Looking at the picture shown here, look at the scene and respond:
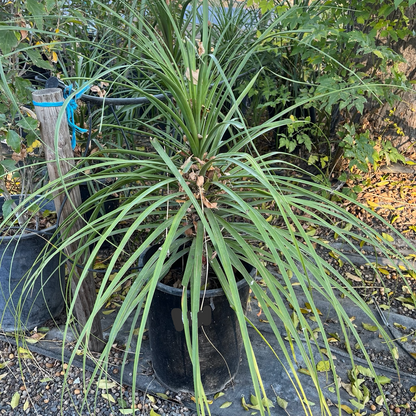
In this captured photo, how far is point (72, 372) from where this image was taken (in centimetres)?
154

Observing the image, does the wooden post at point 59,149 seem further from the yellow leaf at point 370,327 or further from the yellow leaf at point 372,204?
the yellow leaf at point 372,204

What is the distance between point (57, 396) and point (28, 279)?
457 millimetres

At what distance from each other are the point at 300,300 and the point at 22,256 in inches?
50.3

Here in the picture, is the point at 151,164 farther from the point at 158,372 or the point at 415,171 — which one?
the point at 415,171

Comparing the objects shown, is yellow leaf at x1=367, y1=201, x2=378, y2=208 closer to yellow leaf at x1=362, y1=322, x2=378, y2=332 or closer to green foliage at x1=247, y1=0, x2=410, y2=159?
green foliage at x1=247, y1=0, x2=410, y2=159

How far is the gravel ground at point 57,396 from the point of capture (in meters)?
1.41

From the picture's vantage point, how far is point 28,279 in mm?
1577

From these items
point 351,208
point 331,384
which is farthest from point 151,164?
point 351,208

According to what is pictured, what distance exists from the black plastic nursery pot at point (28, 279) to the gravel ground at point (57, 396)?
0.17m

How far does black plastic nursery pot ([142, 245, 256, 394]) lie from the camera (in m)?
1.25

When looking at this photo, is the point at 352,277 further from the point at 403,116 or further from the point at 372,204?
the point at 403,116

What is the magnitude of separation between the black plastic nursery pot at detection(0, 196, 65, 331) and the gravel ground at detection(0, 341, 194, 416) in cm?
17

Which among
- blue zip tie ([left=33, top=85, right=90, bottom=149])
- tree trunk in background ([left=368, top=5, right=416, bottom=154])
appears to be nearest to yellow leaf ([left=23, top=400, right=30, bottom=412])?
blue zip tie ([left=33, top=85, right=90, bottom=149])

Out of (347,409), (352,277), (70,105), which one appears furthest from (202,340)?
(352,277)
